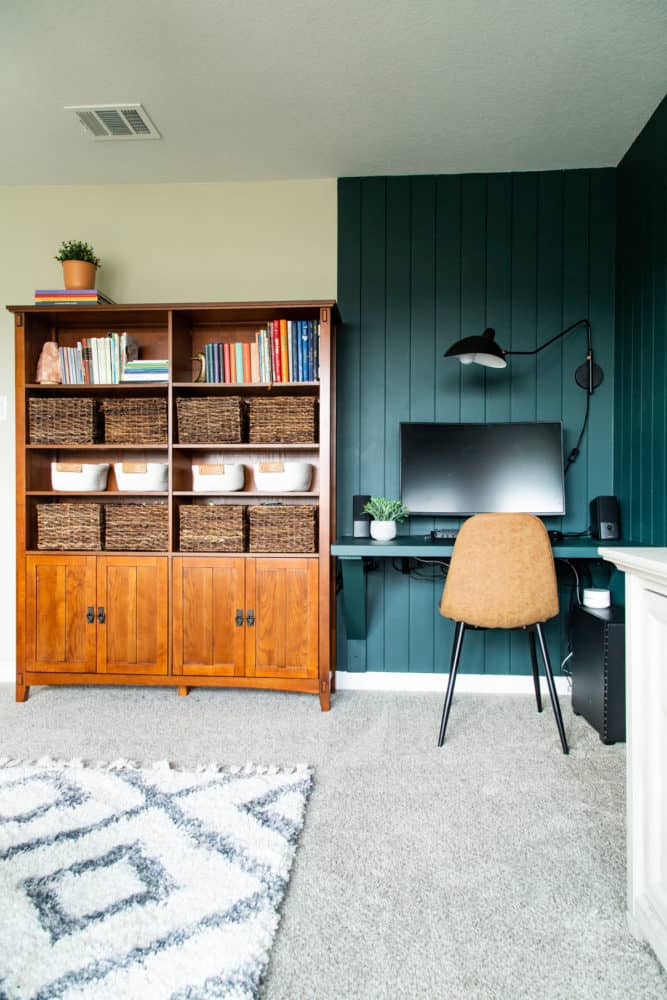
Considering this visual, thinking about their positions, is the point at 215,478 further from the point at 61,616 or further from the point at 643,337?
the point at 643,337

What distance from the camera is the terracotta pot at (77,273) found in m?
2.81

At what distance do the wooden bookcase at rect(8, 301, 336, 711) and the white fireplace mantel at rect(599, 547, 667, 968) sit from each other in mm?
1519

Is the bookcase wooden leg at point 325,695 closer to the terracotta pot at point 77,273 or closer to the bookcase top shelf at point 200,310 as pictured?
the bookcase top shelf at point 200,310

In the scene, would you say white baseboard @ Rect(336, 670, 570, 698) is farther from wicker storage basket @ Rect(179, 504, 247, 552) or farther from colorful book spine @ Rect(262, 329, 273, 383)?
colorful book spine @ Rect(262, 329, 273, 383)

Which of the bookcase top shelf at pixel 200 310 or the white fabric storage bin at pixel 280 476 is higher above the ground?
the bookcase top shelf at pixel 200 310

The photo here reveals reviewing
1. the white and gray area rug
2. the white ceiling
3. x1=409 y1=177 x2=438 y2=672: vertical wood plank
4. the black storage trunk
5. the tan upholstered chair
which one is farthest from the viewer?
x1=409 y1=177 x2=438 y2=672: vertical wood plank

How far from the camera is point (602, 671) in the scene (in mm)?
A: 2305

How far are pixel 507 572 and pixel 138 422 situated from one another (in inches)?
69.9

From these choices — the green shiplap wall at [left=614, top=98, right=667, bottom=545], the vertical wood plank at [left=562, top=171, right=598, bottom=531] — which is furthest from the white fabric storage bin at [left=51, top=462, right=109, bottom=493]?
the green shiplap wall at [left=614, top=98, right=667, bottom=545]

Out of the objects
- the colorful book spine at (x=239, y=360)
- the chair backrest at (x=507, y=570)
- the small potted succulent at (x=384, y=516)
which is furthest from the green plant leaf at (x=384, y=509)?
the colorful book spine at (x=239, y=360)

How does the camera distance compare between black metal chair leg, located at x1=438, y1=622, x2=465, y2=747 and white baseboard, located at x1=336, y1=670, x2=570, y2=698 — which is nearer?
black metal chair leg, located at x1=438, y1=622, x2=465, y2=747

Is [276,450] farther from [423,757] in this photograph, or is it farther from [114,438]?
[423,757]

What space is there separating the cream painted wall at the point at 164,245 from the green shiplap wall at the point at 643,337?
137 cm

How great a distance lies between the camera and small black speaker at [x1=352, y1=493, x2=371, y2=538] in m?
2.76
